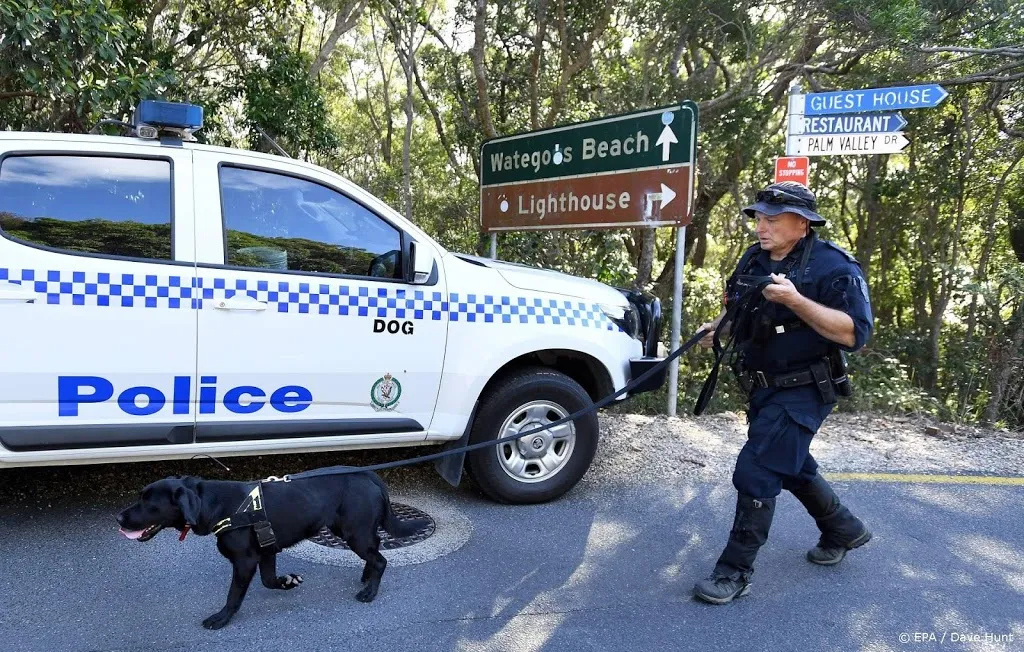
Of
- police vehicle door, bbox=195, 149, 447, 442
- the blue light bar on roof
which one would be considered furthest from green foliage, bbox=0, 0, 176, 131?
police vehicle door, bbox=195, 149, 447, 442

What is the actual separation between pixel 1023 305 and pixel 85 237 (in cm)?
989

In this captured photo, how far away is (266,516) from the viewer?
2658 mm

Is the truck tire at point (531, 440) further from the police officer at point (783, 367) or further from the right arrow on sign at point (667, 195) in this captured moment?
the right arrow on sign at point (667, 195)

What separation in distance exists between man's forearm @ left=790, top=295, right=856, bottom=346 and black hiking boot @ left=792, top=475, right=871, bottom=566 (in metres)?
0.81

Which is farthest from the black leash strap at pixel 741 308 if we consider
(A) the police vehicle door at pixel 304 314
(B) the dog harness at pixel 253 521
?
Result: (B) the dog harness at pixel 253 521

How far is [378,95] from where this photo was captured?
18797 mm

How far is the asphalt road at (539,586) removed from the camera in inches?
112

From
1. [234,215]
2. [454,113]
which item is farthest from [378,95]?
[234,215]

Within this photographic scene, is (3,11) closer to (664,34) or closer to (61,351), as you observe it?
(61,351)

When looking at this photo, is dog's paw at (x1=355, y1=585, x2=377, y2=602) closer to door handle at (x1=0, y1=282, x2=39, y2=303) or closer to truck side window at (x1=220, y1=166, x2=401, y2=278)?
truck side window at (x1=220, y1=166, x2=401, y2=278)

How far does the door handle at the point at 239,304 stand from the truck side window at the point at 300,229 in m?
0.19

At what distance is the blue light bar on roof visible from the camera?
3.44m

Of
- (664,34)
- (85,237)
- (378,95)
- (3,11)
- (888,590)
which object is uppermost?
(378,95)

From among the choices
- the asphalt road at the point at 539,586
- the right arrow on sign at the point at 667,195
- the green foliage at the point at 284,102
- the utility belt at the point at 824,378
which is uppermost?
the green foliage at the point at 284,102
